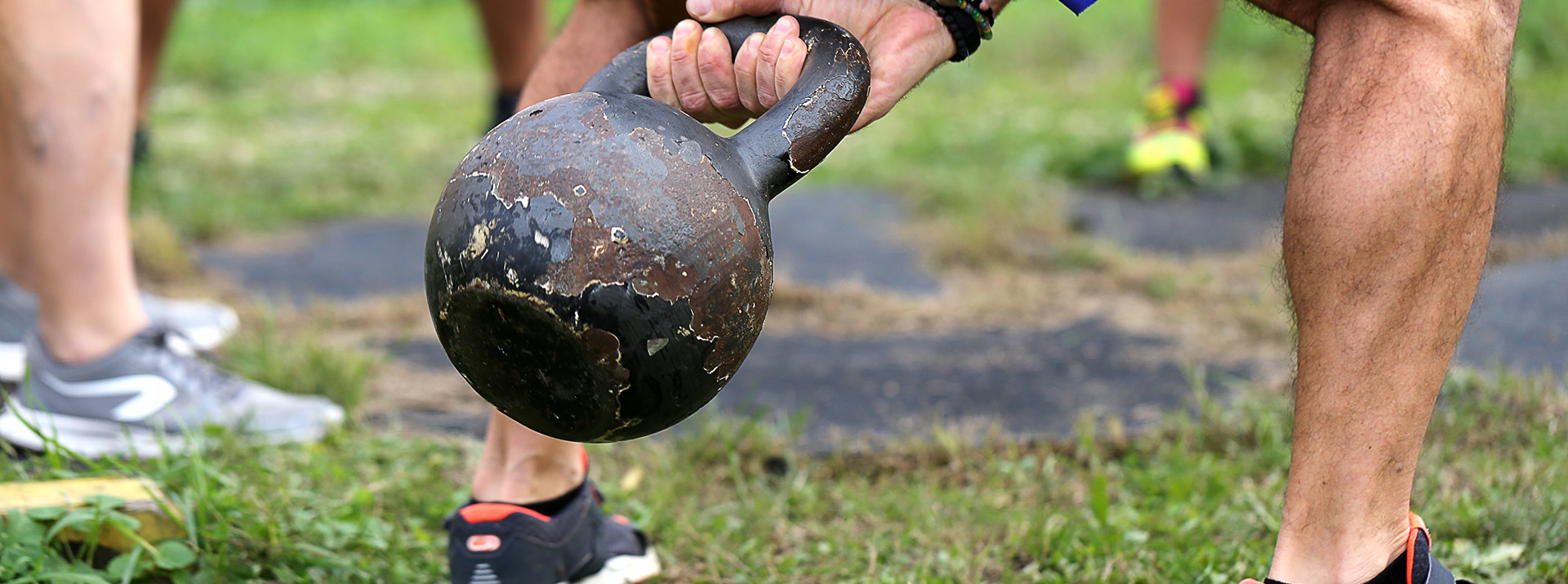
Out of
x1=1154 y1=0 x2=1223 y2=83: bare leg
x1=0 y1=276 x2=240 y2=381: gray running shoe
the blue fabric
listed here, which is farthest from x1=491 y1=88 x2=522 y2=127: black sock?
the blue fabric

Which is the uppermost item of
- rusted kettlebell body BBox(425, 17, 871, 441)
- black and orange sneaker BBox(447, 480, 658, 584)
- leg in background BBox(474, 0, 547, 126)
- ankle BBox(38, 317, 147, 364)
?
leg in background BBox(474, 0, 547, 126)

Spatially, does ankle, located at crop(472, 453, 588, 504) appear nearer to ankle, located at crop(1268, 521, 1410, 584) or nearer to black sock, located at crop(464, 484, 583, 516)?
black sock, located at crop(464, 484, 583, 516)

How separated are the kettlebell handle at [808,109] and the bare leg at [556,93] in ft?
1.08

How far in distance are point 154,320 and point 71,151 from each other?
0.44 metres

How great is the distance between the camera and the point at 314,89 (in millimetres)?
6812

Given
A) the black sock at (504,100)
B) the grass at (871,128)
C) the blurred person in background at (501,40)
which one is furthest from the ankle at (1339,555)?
the black sock at (504,100)

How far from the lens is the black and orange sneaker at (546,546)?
1.52 meters

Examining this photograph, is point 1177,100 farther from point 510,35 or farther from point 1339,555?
point 1339,555

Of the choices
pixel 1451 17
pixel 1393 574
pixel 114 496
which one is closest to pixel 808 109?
pixel 1451 17

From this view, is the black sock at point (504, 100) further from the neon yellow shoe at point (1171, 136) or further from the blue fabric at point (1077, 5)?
the blue fabric at point (1077, 5)

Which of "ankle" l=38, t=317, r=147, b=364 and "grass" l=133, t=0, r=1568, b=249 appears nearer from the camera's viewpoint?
"ankle" l=38, t=317, r=147, b=364

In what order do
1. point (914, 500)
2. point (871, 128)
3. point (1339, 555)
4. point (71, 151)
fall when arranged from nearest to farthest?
point (1339, 555) → point (914, 500) → point (71, 151) → point (871, 128)

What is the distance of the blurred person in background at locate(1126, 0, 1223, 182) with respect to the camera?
4.25 meters

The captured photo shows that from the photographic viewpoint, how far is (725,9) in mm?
1299
